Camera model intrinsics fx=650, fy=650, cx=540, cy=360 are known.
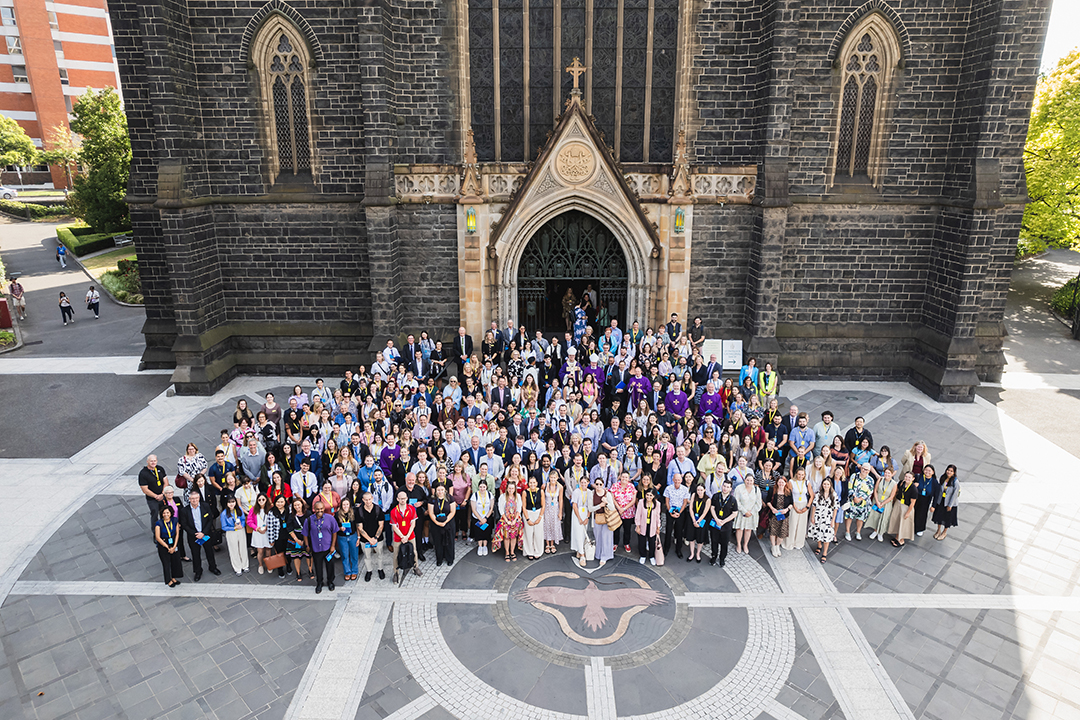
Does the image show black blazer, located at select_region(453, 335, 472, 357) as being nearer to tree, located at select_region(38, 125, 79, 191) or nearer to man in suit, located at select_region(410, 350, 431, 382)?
man in suit, located at select_region(410, 350, 431, 382)

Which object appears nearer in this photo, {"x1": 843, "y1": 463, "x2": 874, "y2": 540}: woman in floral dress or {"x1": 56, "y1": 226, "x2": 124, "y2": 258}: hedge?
{"x1": 843, "y1": 463, "x2": 874, "y2": 540}: woman in floral dress

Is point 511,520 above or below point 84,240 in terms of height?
below

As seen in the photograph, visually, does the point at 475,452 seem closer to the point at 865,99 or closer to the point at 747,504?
the point at 747,504

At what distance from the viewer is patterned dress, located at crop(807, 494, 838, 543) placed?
1077 centimetres

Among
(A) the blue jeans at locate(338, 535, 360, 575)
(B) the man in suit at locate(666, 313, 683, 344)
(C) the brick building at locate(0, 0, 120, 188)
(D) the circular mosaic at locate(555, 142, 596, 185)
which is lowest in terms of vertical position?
(A) the blue jeans at locate(338, 535, 360, 575)

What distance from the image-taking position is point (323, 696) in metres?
8.05

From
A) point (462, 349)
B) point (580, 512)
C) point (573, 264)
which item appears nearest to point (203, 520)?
point (580, 512)

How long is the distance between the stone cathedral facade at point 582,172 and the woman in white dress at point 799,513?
26.0 ft

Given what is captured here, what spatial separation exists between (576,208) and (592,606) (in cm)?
1126

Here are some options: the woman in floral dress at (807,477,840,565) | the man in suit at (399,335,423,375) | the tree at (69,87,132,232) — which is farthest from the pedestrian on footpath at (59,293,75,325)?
the woman in floral dress at (807,477,840,565)

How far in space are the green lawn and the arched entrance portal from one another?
2882 centimetres

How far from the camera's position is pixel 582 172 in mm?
17312

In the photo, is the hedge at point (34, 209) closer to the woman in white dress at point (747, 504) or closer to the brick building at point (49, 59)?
the brick building at point (49, 59)

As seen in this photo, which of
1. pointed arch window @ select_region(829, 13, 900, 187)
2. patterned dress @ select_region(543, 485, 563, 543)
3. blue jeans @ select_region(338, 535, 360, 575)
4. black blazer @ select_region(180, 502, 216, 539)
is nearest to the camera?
black blazer @ select_region(180, 502, 216, 539)
